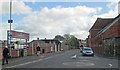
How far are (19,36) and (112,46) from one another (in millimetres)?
16144

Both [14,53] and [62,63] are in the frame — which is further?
[14,53]

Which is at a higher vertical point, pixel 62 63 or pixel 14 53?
pixel 14 53

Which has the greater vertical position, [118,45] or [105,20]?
[105,20]

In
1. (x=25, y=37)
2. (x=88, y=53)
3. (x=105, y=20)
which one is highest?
(x=105, y=20)

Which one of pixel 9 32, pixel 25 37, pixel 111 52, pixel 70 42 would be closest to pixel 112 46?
pixel 111 52

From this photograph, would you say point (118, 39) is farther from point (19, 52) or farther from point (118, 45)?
point (19, 52)

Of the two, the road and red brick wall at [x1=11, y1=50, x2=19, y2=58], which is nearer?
the road

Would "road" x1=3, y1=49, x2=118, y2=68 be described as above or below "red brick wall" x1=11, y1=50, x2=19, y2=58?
below

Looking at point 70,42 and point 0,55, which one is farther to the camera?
point 70,42

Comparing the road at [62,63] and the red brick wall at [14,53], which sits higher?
the red brick wall at [14,53]

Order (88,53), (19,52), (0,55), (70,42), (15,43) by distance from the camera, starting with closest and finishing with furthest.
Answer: (0,55) < (19,52) < (88,53) < (15,43) < (70,42)

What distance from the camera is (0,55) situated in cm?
3384

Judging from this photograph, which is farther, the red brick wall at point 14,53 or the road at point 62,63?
the red brick wall at point 14,53

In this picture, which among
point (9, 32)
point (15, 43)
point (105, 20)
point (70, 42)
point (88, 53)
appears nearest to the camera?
point (9, 32)
